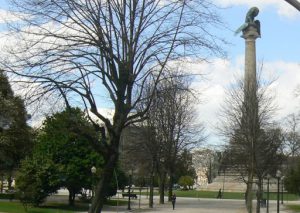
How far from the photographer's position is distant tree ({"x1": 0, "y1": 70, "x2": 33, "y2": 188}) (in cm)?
5216

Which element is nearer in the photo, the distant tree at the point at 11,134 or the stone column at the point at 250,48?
the distant tree at the point at 11,134

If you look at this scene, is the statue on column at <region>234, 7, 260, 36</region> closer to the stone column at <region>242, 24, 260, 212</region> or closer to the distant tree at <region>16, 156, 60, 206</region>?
the stone column at <region>242, 24, 260, 212</region>

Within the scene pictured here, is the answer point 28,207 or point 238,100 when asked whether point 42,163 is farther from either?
point 238,100

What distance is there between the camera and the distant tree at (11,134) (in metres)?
52.2

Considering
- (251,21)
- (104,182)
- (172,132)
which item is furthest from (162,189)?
(104,182)

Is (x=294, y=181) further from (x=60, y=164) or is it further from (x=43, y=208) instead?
(x=43, y=208)

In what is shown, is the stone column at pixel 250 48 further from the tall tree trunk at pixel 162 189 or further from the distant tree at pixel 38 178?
the distant tree at pixel 38 178

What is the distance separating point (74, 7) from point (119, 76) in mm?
2218

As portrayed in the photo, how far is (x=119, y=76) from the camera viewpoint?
1543cm

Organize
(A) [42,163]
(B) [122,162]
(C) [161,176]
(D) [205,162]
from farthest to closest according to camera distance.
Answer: (D) [205,162]
(B) [122,162]
(C) [161,176]
(A) [42,163]

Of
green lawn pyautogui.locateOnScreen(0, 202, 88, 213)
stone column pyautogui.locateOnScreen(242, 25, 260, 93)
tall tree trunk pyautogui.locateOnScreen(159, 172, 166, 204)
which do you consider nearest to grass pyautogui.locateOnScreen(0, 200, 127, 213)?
green lawn pyautogui.locateOnScreen(0, 202, 88, 213)

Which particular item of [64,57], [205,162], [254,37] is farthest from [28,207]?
[205,162]

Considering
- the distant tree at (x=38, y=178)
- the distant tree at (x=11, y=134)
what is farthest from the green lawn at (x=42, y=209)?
the distant tree at (x=11, y=134)

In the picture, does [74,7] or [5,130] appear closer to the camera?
[74,7]
